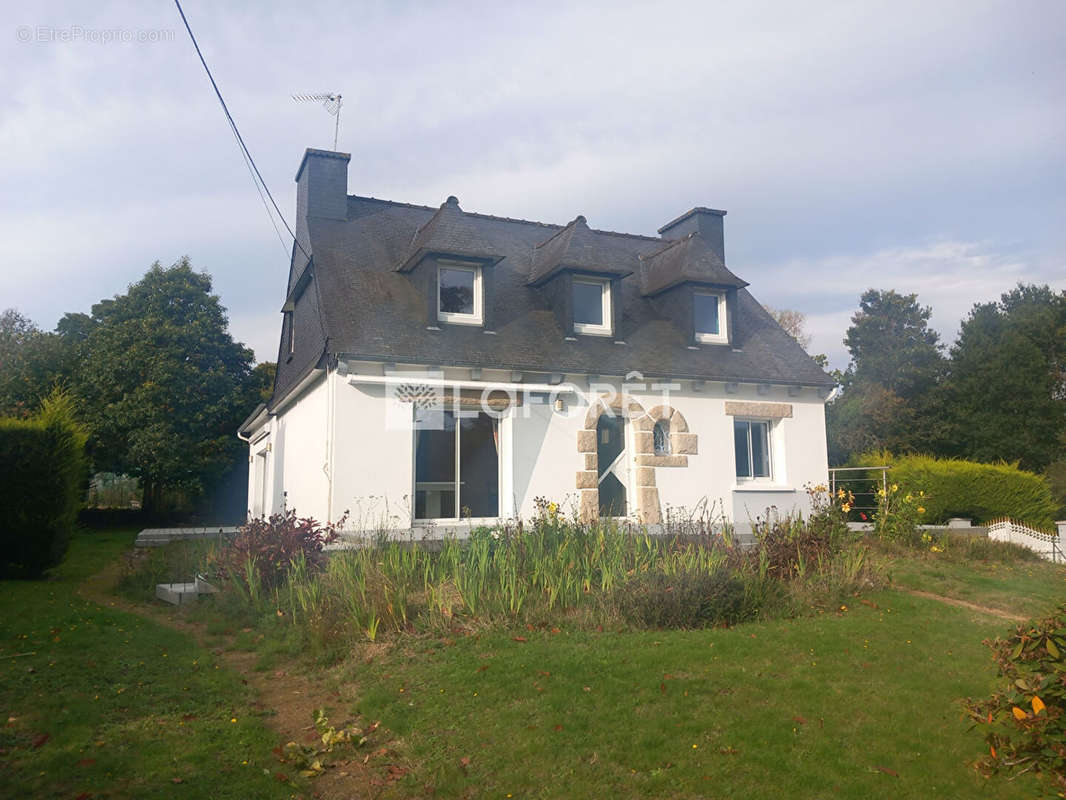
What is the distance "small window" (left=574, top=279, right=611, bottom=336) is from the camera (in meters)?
15.6

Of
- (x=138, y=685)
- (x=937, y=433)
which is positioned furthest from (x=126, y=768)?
(x=937, y=433)

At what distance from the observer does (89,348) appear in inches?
1145

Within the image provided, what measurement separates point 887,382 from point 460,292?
3308cm

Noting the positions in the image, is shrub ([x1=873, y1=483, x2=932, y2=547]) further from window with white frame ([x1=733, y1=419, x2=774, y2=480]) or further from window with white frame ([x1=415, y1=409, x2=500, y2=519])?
window with white frame ([x1=415, y1=409, x2=500, y2=519])

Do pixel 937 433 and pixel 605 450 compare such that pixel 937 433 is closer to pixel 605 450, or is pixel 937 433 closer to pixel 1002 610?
pixel 605 450

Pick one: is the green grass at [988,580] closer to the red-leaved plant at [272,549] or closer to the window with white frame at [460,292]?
the red-leaved plant at [272,549]

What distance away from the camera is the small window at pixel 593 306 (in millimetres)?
15609

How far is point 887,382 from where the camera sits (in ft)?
135

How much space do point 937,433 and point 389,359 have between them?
3189 centimetres

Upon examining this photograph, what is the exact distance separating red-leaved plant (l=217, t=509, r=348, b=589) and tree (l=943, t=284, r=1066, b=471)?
34.0 meters

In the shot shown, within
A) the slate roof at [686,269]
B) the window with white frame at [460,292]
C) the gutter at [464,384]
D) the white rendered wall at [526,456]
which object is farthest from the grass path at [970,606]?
the window with white frame at [460,292]

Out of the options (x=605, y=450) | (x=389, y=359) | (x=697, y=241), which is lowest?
(x=605, y=450)

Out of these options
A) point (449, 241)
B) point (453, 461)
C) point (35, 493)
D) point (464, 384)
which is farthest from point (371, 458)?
point (35, 493)

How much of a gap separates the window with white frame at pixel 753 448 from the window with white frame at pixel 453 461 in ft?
16.8
